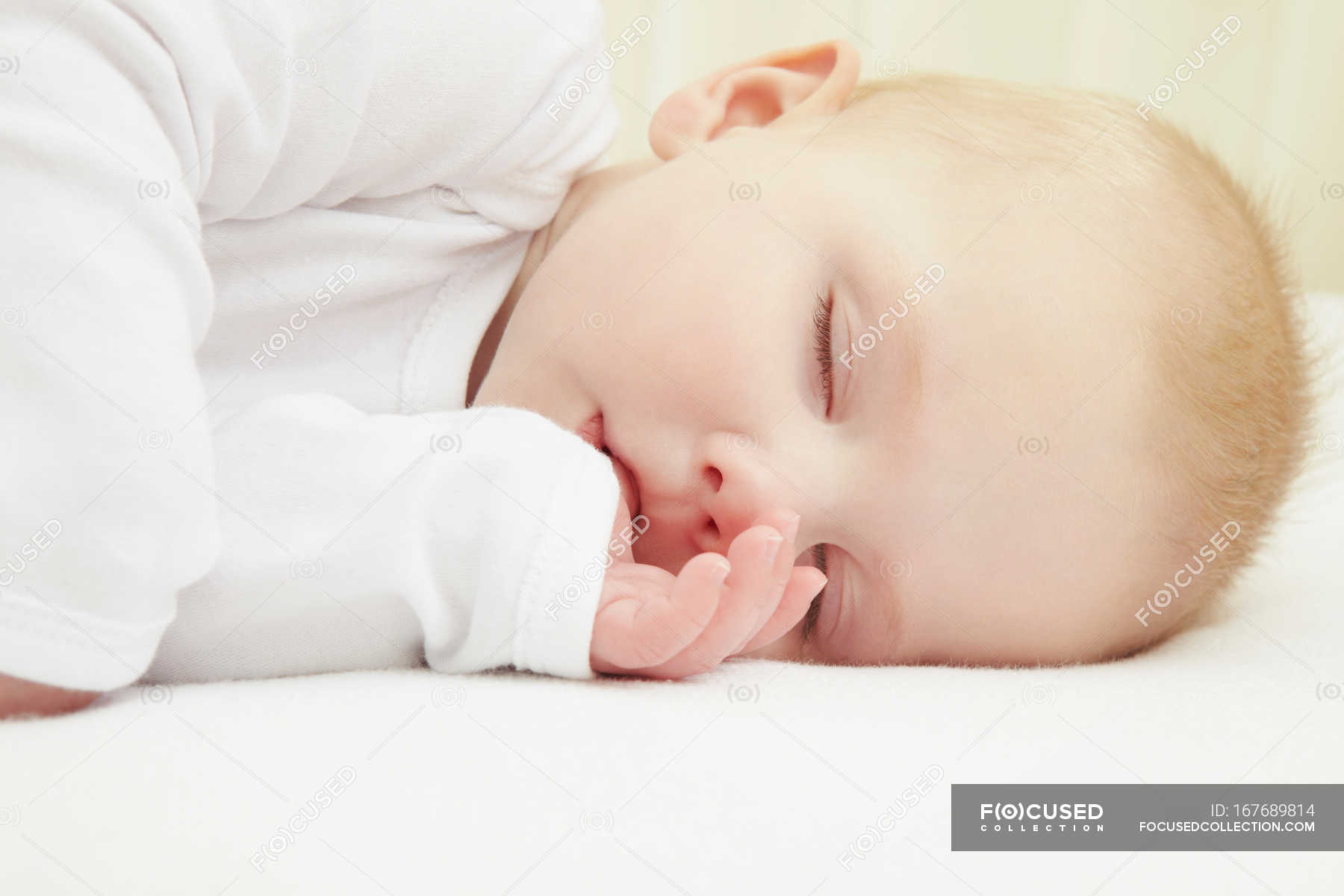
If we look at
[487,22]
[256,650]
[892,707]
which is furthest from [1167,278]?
[256,650]

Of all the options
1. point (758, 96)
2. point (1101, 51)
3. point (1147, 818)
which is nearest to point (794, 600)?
point (1147, 818)

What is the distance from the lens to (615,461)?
904mm

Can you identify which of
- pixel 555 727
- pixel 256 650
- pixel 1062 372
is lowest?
pixel 256 650

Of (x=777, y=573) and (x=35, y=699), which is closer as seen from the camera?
(x=35, y=699)

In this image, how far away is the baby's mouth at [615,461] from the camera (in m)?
0.89

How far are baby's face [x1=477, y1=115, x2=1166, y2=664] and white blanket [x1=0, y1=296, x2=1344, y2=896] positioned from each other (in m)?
0.14

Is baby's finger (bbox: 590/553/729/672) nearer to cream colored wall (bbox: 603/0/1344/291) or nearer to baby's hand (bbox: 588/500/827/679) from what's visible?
baby's hand (bbox: 588/500/827/679)

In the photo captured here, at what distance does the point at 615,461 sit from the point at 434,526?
7.8 inches

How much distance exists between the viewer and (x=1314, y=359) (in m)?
1.05

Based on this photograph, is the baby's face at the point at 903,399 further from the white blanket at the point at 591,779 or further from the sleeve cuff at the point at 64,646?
the sleeve cuff at the point at 64,646

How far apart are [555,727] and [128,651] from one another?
0.24 meters

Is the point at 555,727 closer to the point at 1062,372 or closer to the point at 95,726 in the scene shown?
the point at 95,726

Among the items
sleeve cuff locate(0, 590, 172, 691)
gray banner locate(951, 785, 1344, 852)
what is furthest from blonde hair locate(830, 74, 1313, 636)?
sleeve cuff locate(0, 590, 172, 691)

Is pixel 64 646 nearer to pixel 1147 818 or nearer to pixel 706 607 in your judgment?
pixel 706 607
